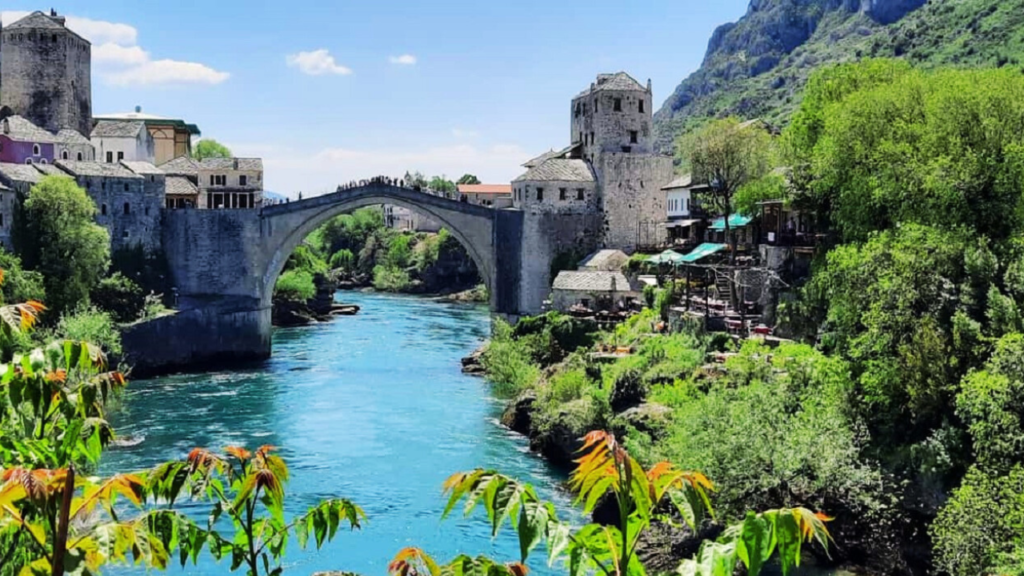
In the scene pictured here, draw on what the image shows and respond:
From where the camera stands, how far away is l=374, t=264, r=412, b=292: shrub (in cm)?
10044

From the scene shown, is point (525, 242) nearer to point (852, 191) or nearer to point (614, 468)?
point (852, 191)

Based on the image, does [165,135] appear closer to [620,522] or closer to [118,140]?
[118,140]

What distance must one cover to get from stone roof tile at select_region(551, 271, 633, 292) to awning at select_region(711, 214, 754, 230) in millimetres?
5114

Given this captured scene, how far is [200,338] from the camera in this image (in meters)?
52.7

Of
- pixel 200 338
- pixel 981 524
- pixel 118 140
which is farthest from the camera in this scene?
pixel 118 140

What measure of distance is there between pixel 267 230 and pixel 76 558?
52.8 meters

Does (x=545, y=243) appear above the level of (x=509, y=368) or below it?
above

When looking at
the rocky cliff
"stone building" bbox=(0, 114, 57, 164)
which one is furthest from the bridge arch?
the rocky cliff

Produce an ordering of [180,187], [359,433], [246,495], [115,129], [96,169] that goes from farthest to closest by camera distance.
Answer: [115,129], [180,187], [96,169], [359,433], [246,495]

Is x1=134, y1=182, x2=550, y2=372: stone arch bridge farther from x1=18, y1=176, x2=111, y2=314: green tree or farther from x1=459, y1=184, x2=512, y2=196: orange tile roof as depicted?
x1=459, y1=184, x2=512, y2=196: orange tile roof

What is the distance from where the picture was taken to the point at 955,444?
20.3 m

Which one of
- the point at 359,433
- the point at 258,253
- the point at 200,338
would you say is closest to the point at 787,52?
the point at 258,253

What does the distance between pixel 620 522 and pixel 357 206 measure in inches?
2135

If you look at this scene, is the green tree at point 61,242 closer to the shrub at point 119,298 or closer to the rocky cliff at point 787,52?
the shrub at point 119,298
